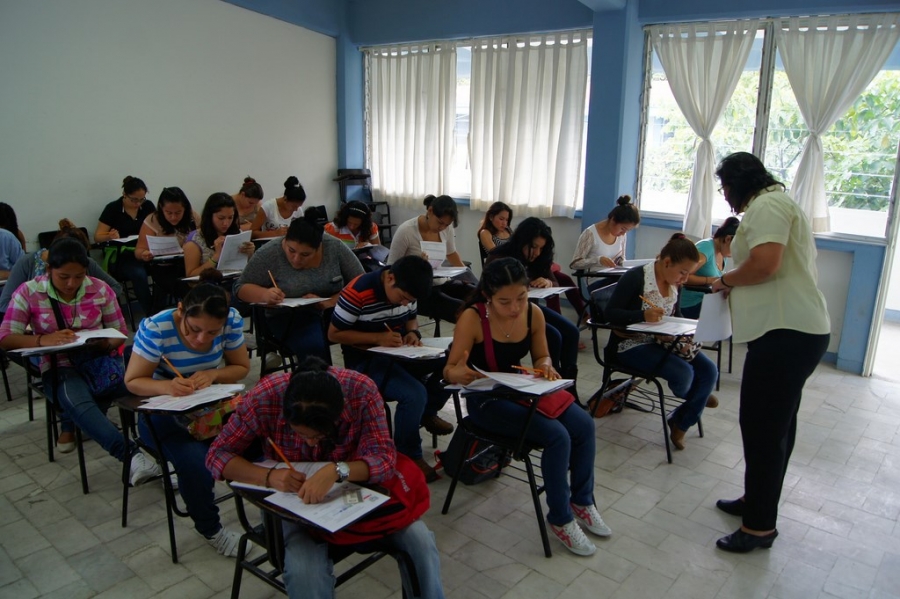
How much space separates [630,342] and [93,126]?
194 inches

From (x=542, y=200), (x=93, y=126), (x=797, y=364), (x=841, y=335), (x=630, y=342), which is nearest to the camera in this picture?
(x=797, y=364)

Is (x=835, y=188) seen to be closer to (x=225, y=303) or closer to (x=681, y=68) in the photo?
(x=681, y=68)

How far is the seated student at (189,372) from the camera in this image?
2.59 metres

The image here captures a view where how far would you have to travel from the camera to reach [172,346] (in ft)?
8.96

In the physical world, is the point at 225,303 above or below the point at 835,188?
below

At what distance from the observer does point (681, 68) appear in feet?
19.8

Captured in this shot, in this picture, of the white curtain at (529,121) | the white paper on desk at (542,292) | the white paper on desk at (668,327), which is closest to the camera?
the white paper on desk at (668,327)

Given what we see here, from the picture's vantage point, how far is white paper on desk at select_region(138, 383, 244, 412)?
2376 mm

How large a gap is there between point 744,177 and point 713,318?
0.65 metres

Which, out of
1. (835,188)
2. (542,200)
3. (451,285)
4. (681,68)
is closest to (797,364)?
(451,285)

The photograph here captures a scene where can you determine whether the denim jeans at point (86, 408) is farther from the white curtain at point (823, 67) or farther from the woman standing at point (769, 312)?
the white curtain at point (823, 67)

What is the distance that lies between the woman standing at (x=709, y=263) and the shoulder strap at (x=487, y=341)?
2447 mm

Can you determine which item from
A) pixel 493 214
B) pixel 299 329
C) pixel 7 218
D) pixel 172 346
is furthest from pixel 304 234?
pixel 7 218

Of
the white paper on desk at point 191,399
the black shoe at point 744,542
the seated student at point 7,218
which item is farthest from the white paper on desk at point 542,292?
the seated student at point 7,218
